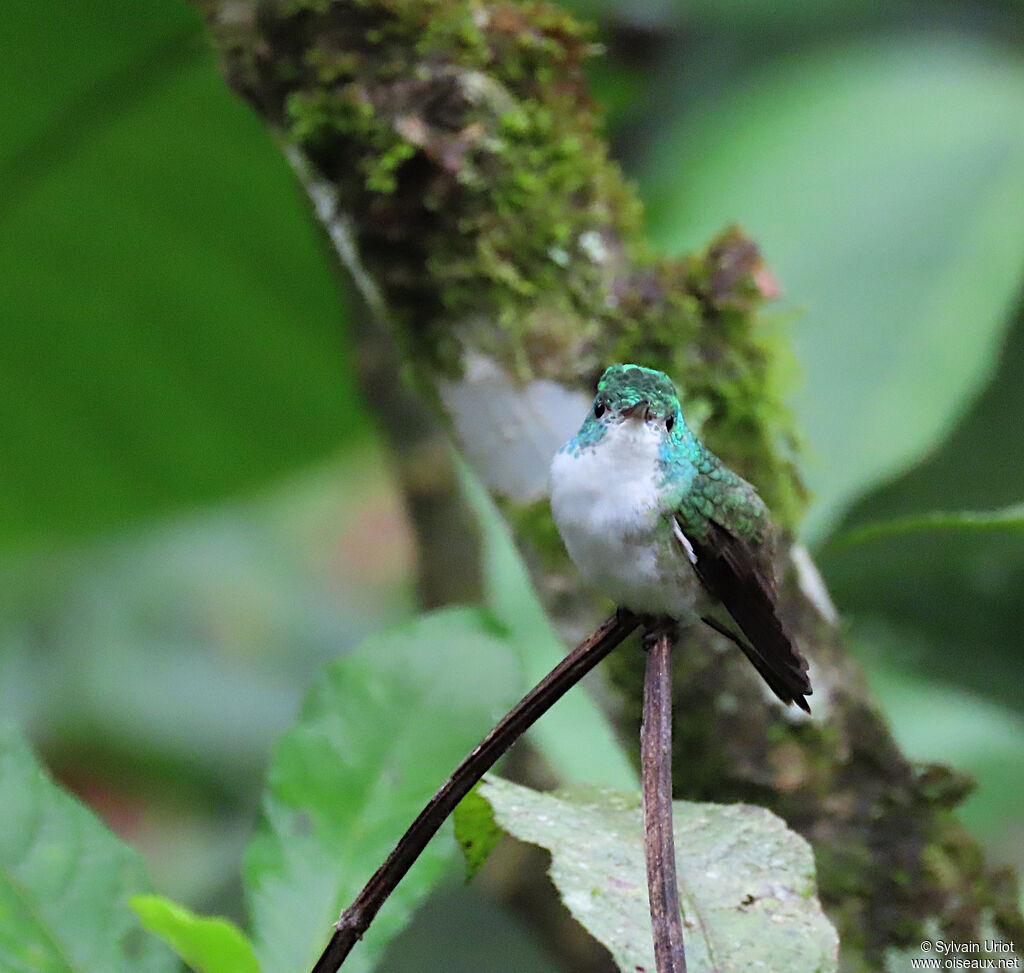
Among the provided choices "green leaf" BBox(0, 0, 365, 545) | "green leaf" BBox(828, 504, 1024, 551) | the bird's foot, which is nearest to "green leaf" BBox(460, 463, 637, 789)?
"green leaf" BBox(828, 504, 1024, 551)

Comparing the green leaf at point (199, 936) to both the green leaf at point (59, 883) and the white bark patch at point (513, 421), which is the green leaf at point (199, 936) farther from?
the white bark patch at point (513, 421)

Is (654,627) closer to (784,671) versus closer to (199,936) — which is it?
(784,671)

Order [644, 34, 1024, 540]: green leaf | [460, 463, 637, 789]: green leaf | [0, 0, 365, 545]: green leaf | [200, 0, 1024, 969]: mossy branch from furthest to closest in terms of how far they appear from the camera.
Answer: [0, 0, 365, 545]: green leaf
[644, 34, 1024, 540]: green leaf
[460, 463, 637, 789]: green leaf
[200, 0, 1024, 969]: mossy branch

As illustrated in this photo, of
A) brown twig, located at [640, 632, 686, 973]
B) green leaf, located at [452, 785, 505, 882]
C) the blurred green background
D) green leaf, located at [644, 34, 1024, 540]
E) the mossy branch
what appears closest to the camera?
brown twig, located at [640, 632, 686, 973]

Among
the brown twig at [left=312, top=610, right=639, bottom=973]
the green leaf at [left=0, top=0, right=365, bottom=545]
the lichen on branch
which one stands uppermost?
the green leaf at [left=0, top=0, right=365, bottom=545]

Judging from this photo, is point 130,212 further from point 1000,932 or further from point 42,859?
point 1000,932

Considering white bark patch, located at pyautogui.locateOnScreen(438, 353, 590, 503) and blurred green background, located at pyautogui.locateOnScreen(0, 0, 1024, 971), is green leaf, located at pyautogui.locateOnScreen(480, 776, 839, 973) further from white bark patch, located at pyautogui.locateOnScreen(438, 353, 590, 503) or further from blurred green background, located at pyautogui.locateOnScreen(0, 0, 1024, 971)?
blurred green background, located at pyautogui.locateOnScreen(0, 0, 1024, 971)

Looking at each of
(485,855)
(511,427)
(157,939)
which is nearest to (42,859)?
(157,939)
